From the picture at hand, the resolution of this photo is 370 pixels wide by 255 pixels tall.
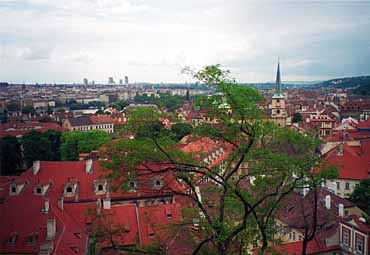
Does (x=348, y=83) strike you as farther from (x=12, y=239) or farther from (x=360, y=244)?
(x=12, y=239)

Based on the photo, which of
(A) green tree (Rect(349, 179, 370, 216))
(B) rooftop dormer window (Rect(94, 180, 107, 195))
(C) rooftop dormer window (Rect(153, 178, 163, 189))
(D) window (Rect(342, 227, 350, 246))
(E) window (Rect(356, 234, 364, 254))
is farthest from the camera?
(B) rooftop dormer window (Rect(94, 180, 107, 195))

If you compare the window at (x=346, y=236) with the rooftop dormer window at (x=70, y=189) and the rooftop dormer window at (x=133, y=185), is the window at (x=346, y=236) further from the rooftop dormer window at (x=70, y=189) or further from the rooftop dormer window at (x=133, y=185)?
the rooftop dormer window at (x=70, y=189)

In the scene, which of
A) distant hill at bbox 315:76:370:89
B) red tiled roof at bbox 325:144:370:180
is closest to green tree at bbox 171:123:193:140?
red tiled roof at bbox 325:144:370:180

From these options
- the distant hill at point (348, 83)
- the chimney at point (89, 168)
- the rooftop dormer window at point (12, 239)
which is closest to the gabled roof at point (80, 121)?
the chimney at point (89, 168)

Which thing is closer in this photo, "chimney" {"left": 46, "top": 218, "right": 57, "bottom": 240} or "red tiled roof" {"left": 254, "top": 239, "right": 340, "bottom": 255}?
"chimney" {"left": 46, "top": 218, "right": 57, "bottom": 240}

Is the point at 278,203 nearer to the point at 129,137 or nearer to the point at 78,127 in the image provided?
the point at 129,137

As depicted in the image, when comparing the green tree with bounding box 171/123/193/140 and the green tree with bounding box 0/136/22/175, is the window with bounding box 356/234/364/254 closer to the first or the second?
the green tree with bounding box 171/123/193/140

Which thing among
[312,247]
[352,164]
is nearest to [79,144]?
[352,164]
